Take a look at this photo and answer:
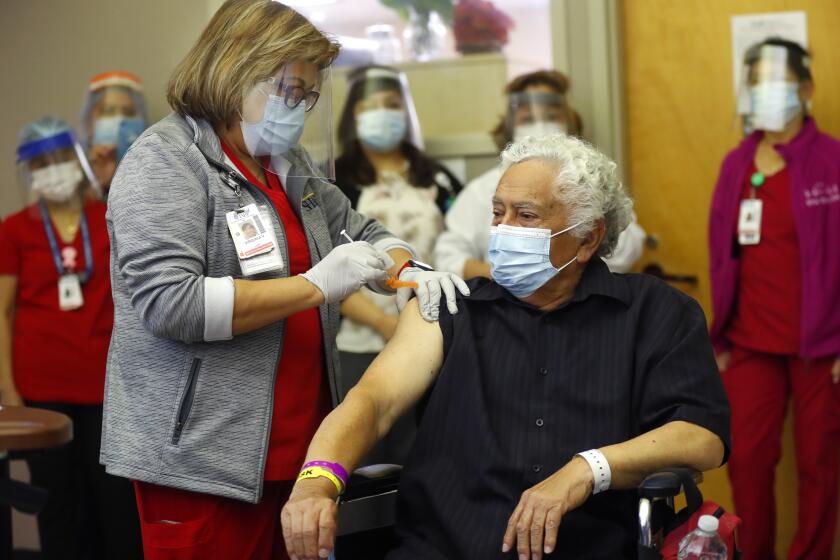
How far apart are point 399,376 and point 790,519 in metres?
2.44

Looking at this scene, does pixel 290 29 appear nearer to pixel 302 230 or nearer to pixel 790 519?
pixel 302 230

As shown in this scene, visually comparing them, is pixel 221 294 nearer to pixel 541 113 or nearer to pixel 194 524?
pixel 194 524

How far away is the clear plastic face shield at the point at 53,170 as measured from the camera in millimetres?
3684

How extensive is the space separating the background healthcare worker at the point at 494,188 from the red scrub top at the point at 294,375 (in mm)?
1454

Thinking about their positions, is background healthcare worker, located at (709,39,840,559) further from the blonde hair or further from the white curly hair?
the blonde hair

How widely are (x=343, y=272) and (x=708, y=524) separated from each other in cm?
77

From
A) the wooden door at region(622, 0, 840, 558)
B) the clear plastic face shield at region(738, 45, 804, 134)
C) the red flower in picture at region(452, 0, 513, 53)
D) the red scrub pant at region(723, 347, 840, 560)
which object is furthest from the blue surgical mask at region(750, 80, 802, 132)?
the red flower in picture at region(452, 0, 513, 53)

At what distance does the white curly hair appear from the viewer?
86.2 inches

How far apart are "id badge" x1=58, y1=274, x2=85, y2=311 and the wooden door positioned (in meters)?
2.09

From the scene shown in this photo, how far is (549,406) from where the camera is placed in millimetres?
2037

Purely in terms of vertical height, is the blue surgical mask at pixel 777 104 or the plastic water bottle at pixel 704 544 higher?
the blue surgical mask at pixel 777 104

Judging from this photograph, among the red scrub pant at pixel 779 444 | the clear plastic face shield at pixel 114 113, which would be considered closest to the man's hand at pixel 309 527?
the red scrub pant at pixel 779 444

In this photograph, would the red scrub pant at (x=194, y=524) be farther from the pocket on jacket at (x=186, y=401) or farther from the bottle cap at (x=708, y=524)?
the bottle cap at (x=708, y=524)

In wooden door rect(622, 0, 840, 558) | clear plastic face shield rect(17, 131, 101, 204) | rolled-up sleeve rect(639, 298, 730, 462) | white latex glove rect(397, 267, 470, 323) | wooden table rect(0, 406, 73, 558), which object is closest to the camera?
wooden table rect(0, 406, 73, 558)
